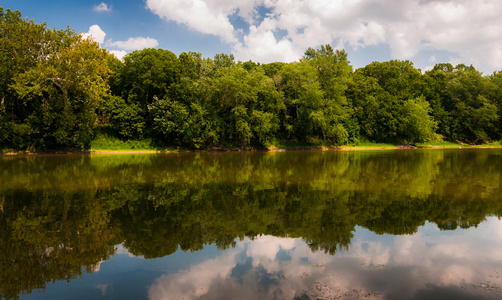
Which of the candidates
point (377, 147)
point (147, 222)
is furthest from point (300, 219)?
point (377, 147)

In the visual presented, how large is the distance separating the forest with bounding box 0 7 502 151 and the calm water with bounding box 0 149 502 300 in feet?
108

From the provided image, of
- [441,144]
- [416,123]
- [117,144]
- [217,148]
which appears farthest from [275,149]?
[441,144]

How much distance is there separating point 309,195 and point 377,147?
55.9m

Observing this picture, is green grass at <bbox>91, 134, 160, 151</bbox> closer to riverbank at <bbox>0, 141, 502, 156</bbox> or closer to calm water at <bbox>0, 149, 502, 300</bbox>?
riverbank at <bbox>0, 141, 502, 156</bbox>

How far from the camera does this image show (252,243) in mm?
8258

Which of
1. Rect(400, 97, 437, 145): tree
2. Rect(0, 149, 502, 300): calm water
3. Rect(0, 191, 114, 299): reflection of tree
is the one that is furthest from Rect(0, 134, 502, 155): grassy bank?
Rect(0, 191, 114, 299): reflection of tree

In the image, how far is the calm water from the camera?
593cm

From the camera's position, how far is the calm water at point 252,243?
5.93 m

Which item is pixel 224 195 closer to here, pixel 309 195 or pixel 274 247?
pixel 309 195

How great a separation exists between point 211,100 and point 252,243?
47.1 m

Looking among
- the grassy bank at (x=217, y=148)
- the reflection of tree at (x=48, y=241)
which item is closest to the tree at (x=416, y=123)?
the grassy bank at (x=217, y=148)

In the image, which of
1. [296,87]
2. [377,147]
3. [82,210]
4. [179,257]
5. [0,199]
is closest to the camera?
[179,257]

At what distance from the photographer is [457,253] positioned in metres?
7.49

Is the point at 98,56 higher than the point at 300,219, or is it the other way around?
the point at 98,56
